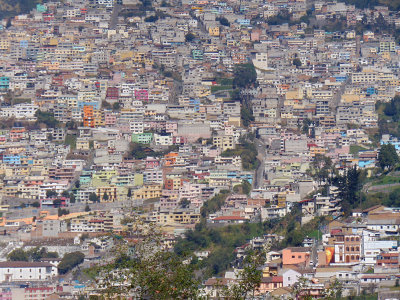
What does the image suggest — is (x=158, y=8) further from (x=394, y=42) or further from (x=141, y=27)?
(x=394, y=42)

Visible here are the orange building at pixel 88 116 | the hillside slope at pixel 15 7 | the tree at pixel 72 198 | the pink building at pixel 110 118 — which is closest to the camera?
the tree at pixel 72 198

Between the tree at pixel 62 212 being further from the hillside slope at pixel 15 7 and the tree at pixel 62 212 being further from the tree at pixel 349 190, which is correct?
the hillside slope at pixel 15 7

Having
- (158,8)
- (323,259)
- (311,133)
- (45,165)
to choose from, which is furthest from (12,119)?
(323,259)

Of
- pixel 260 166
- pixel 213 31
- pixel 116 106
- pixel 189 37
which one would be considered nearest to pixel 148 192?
pixel 260 166

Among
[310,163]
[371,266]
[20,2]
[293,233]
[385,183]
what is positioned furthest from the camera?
[20,2]

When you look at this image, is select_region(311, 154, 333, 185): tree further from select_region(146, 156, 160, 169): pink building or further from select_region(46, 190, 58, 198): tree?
select_region(46, 190, 58, 198): tree

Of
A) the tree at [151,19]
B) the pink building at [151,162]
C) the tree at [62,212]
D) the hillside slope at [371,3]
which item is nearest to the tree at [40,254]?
the tree at [62,212]
